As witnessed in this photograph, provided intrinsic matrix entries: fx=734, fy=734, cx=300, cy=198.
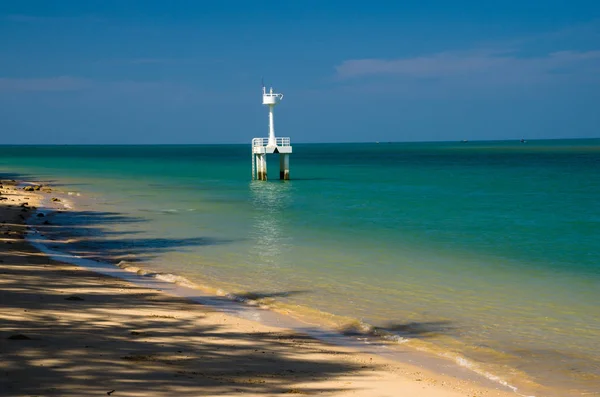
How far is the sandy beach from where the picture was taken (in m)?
7.57

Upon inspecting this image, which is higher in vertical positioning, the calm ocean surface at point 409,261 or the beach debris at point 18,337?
the beach debris at point 18,337

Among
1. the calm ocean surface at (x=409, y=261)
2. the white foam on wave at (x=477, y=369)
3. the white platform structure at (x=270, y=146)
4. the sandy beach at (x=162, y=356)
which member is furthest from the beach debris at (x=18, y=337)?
the white platform structure at (x=270, y=146)

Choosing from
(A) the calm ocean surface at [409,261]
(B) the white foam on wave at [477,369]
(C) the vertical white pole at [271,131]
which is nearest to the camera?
(B) the white foam on wave at [477,369]

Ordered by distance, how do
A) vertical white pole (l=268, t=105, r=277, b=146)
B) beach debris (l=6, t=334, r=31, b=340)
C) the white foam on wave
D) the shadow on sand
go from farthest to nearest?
1. vertical white pole (l=268, t=105, r=277, b=146)
2. the white foam on wave
3. beach debris (l=6, t=334, r=31, b=340)
4. the shadow on sand

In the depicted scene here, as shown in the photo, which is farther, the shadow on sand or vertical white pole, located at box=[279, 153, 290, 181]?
vertical white pole, located at box=[279, 153, 290, 181]

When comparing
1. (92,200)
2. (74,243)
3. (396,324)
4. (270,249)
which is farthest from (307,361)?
(92,200)

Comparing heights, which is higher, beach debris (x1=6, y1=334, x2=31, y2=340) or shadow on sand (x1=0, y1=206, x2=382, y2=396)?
beach debris (x1=6, y1=334, x2=31, y2=340)

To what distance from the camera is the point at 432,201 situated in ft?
144

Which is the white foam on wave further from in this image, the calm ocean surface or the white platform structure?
the white platform structure

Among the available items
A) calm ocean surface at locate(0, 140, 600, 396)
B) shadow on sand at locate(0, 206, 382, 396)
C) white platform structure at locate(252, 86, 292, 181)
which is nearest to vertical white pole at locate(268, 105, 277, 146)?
white platform structure at locate(252, 86, 292, 181)

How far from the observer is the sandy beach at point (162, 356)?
7570mm

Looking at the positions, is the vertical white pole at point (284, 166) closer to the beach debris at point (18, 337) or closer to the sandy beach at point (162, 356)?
the sandy beach at point (162, 356)

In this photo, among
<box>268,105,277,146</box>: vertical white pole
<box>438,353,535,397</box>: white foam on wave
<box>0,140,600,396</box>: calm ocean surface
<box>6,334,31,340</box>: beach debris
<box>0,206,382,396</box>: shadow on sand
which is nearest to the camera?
<box>0,206,382,396</box>: shadow on sand

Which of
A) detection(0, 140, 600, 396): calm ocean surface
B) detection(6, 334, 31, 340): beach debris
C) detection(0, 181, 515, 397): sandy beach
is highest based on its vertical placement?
detection(6, 334, 31, 340): beach debris
